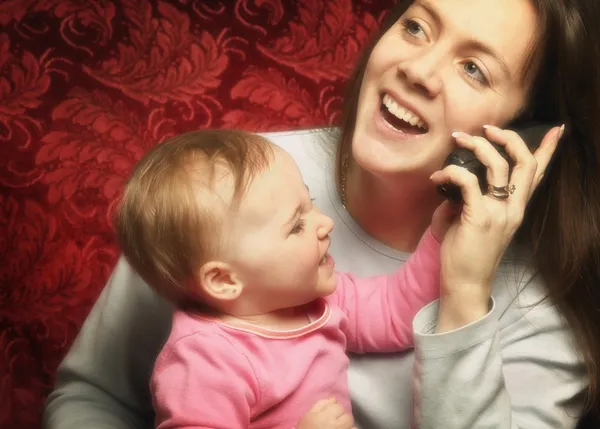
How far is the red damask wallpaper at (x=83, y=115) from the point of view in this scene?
1.61 meters

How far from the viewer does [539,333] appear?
1.24m

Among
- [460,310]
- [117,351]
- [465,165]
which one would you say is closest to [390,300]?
[460,310]

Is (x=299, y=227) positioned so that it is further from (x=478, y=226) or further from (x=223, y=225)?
(x=478, y=226)

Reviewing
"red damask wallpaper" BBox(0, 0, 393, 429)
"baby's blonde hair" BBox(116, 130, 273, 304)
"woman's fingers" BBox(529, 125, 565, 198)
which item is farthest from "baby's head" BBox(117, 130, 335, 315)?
"red damask wallpaper" BBox(0, 0, 393, 429)

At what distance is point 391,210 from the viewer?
4.33 feet

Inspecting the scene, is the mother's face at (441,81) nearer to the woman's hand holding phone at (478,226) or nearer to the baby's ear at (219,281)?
the woman's hand holding phone at (478,226)

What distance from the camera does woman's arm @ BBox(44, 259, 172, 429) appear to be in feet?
4.16

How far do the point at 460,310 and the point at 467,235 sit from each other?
108mm

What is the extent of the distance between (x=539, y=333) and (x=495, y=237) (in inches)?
9.9

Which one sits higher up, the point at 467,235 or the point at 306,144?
the point at 467,235

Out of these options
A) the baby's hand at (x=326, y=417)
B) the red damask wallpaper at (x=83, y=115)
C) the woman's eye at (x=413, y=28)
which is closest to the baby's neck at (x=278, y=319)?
the baby's hand at (x=326, y=417)

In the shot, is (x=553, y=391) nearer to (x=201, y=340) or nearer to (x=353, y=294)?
(x=353, y=294)

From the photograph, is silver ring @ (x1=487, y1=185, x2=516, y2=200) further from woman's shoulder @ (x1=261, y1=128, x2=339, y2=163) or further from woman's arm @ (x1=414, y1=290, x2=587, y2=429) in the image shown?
woman's shoulder @ (x1=261, y1=128, x2=339, y2=163)

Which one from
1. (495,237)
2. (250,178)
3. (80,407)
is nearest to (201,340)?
(250,178)
